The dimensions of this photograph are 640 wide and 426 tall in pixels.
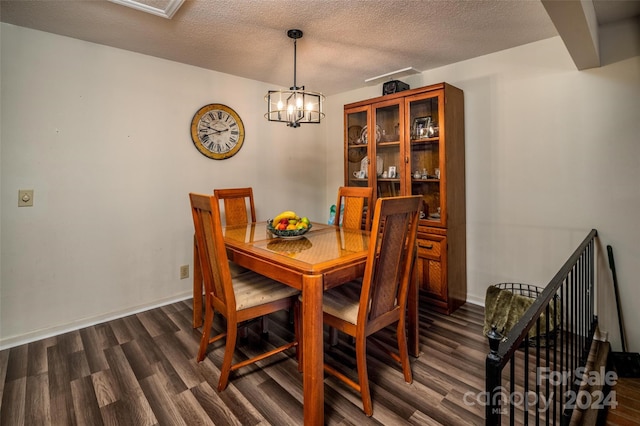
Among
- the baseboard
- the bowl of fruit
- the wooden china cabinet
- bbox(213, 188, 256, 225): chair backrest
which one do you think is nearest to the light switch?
the baseboard

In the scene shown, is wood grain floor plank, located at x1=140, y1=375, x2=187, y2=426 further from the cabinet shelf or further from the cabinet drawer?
the cabinet shelf

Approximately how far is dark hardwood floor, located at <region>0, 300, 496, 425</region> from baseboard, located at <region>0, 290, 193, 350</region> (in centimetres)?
7

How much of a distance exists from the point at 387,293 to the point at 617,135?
6.56ft

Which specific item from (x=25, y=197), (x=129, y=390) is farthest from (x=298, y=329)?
(x=25, y=197)

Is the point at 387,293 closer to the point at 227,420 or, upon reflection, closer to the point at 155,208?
the point at 227,420

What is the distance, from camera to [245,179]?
358 cm

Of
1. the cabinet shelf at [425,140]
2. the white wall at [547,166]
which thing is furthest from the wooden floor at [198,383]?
the cabinet shelf at [425,140]

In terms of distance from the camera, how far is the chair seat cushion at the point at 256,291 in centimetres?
187

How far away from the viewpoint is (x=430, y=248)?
2873 millimetres

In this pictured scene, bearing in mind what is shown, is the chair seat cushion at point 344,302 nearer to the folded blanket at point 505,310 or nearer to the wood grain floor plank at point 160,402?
the wood grain floor plank at point 160,402

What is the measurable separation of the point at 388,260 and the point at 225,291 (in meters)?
0.90

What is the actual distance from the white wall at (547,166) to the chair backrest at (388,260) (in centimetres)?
142

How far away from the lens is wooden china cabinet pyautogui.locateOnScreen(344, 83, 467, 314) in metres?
2.76

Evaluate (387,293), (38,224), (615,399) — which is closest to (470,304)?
(615,399)
